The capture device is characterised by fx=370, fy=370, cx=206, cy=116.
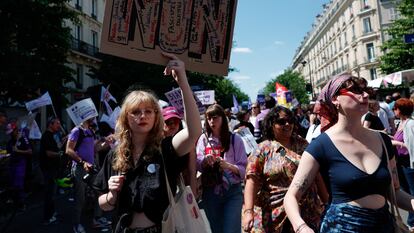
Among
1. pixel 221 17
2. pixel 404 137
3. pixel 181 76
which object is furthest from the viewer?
pixel 404 137

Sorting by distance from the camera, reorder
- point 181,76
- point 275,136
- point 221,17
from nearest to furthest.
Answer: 1. point 181,76
2. point 221,17
3. point 275,136

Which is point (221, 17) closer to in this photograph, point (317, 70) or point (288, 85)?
point (288, 85)

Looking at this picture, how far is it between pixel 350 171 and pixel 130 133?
53.2 inches

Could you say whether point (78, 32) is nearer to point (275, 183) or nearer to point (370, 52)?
point (275, 183)

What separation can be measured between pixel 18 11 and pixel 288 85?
70.8 metres

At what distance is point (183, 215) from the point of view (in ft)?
7.04

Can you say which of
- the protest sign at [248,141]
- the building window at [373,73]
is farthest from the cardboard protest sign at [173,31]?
the building window at [373,73]

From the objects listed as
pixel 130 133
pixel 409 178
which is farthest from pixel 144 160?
pixel 409 178

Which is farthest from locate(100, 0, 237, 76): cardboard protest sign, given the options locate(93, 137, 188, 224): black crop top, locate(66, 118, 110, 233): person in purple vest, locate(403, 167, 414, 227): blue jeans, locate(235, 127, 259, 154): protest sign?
locate(403, 167, 414, 227): blue jeans

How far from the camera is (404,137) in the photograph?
17.5 feet

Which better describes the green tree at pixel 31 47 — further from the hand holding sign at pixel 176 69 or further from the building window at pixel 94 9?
the building window at pixel 94 9

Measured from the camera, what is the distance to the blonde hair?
226 cm

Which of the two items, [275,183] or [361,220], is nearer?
[361,220]

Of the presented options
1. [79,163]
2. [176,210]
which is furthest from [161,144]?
[79,163]
